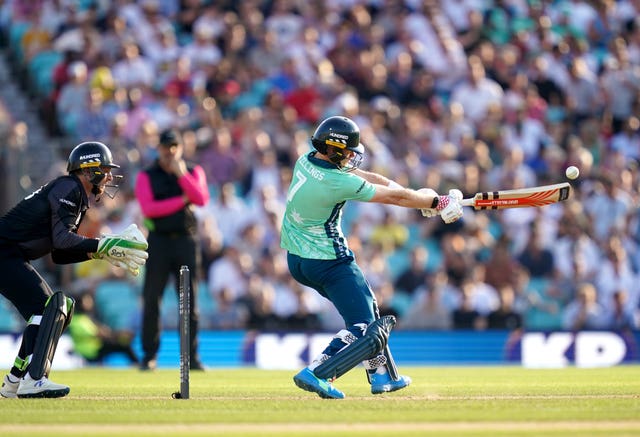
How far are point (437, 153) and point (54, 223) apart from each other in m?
12.4

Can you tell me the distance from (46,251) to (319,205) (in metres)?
2.47

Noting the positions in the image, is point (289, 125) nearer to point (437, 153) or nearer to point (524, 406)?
point (437, 153)

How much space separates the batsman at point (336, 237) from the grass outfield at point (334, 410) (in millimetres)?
385

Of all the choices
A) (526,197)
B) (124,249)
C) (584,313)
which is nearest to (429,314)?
(584,313)

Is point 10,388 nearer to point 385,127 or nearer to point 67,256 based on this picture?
point 67,256

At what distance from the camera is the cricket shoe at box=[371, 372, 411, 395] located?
11.2m

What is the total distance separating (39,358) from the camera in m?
10.8

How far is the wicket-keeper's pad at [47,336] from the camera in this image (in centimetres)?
1076

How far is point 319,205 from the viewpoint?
1084cm

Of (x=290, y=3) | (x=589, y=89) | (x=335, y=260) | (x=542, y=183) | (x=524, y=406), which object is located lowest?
(x=524, y=406)

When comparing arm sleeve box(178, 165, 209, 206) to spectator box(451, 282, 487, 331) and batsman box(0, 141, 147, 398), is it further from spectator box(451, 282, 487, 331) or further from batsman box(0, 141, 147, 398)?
spectator box(451, 282, 487, 331)

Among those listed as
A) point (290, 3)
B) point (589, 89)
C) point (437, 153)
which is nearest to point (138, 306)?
point (437, 153)

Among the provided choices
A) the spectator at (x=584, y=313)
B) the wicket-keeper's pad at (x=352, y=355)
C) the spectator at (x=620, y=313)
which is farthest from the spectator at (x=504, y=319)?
the wicket-keeper's pad at (x=352, y=355)

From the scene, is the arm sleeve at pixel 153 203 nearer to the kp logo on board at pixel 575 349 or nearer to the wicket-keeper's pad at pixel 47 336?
the wicket-keeper's pad at pixel 47 336
